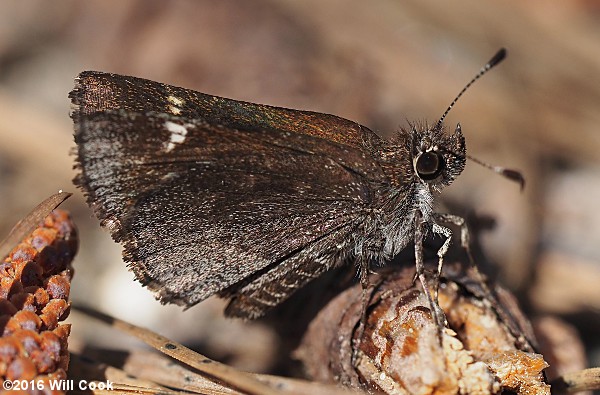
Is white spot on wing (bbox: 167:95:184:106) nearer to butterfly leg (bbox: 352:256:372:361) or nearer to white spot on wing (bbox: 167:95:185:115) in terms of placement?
white spot on wing (bbox: 167:95:185:115)

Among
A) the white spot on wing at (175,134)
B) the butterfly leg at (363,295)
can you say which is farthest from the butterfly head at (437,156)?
the white spot on wing at (175,134)

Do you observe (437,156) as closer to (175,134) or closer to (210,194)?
(210,194)

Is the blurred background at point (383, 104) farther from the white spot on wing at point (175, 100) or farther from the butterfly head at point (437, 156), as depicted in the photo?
the white spot on wing at point (175, 100)

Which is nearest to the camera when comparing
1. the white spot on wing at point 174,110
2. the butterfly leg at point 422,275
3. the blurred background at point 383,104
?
the butterfly leg at point 422,275

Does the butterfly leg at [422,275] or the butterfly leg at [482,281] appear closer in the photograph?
the butterfly leg at [422,275]

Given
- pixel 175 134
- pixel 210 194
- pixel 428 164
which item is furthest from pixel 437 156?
pixel 175 134

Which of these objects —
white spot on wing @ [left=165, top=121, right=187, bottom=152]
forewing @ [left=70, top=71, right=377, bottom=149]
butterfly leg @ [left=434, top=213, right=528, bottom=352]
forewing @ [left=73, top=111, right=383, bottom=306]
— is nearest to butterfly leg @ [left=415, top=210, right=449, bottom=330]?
butterfly leg @ [left=434, top=213, right=528, bottom=352]
